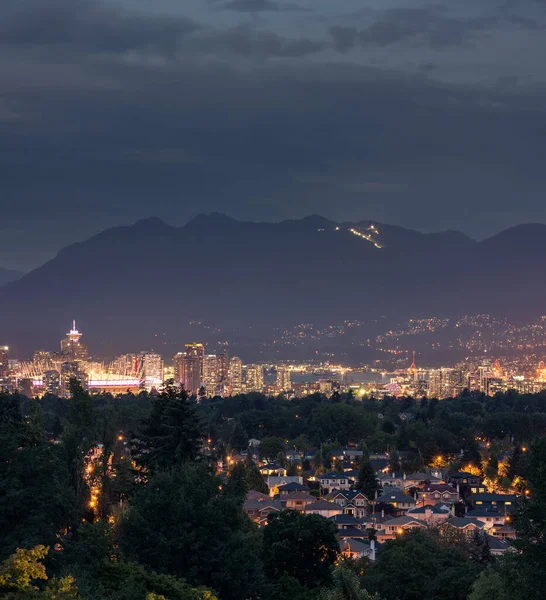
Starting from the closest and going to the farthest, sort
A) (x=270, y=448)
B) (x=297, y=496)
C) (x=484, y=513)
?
(x=484, y=513)
(x=297, y=496)
(x=270, y=448)

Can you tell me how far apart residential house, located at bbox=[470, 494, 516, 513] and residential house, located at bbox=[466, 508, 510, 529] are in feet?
3.61

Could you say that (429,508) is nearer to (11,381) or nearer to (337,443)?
(337,443)

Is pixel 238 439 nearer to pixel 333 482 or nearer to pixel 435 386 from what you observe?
pixel 333 482

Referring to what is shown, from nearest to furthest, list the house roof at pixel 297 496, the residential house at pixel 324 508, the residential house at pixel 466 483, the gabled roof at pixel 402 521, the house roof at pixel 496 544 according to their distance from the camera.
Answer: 1. the house roof at pixel 496 544
2. the gabled roof at pixel 402 521
3. the residential house at pixel 324 508
4. the house roof at pixel 297 496
5. the residential house at pixel 466 483

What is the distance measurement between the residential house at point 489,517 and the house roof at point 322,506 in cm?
416

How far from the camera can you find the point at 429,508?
3638cm

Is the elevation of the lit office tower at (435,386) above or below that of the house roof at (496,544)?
above

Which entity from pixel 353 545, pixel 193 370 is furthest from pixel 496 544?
pixel 193 370

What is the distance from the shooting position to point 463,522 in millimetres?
33281

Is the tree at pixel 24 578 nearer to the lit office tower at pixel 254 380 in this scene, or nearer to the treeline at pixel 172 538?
the treeline at pixel 172 538

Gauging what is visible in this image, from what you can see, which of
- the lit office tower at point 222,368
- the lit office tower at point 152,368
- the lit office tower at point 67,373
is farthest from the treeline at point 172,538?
the lit office tower at point 152,368

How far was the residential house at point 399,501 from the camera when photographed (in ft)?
125

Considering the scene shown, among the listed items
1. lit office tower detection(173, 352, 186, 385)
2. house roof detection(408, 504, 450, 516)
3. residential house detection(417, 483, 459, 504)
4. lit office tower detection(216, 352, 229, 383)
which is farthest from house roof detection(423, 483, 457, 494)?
lit office tower detection(173, 352, 186, 385)

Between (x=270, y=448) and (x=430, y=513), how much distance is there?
19641mm
